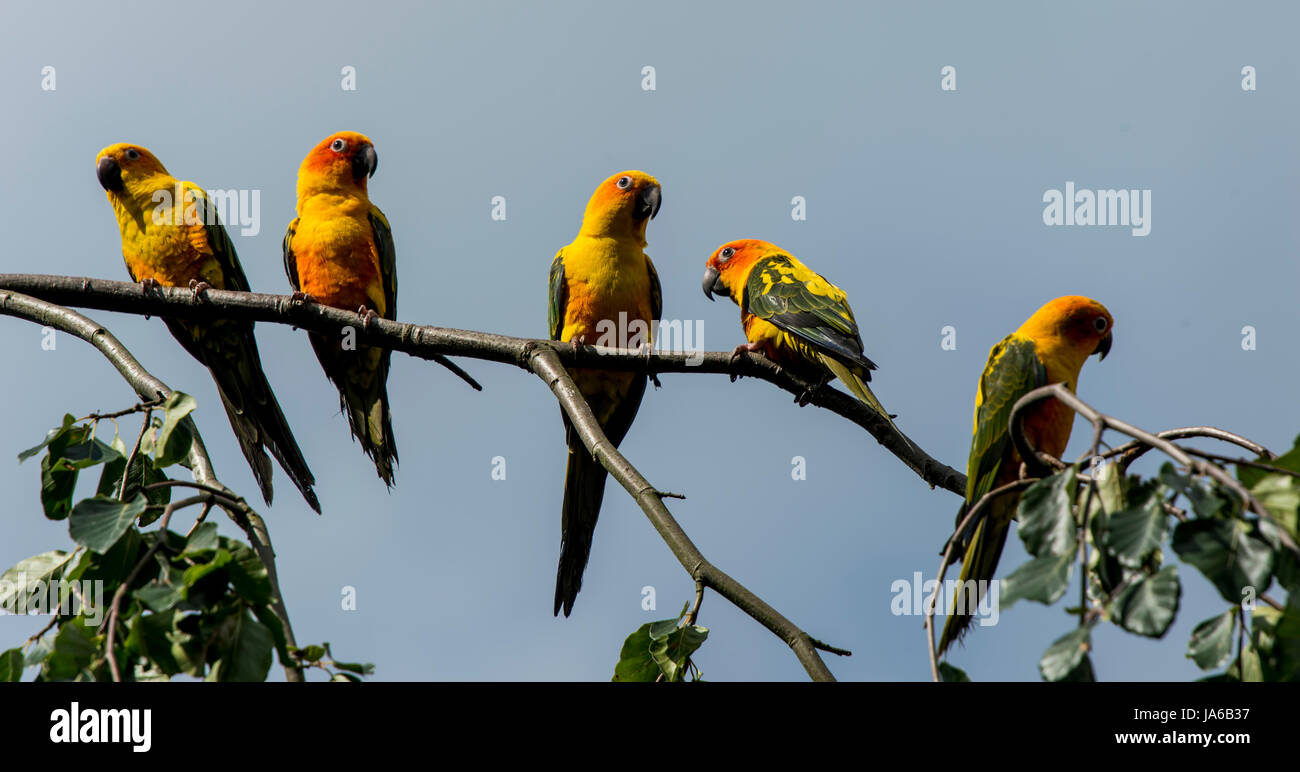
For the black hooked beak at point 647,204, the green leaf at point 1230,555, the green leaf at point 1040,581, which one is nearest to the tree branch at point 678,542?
the green leaf at point 1040,581

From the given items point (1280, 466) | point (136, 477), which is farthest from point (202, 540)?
point (1280, 466)

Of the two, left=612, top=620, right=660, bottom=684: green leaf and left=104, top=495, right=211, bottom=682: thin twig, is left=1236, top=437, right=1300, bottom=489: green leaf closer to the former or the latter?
left=612, top=620, right=660, bottom=684: green leaf

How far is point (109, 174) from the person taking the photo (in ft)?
25.9

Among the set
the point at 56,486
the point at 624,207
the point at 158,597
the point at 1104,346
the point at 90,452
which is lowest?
the point at 158,597

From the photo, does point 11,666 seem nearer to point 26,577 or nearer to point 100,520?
point 26,577

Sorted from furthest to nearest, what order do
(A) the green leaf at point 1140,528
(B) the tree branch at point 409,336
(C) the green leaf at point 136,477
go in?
(B) the tree branch at point 409,336
(C) the green leaf at point 136,477
(A) the green leaf at point 1140,528

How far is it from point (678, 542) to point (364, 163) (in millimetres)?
Answer: 5598

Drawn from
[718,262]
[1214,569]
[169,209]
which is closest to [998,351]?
[718,262]

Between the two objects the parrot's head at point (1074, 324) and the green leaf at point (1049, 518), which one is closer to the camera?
the green leaf at point (1049, 518)

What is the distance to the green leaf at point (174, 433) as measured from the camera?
332 centimetres

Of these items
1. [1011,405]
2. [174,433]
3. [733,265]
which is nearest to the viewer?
[174,433]

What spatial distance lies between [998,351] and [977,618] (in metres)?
1.95

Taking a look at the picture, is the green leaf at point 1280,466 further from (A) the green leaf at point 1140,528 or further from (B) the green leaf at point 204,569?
(B) the green leaf at point 204,569

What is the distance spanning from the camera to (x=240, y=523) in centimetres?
312
